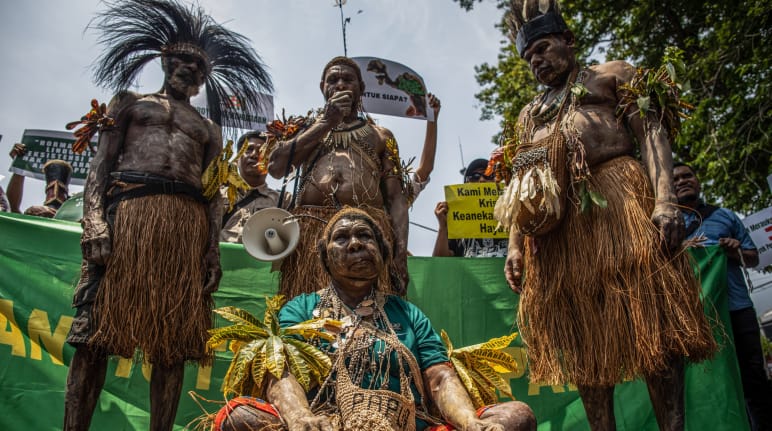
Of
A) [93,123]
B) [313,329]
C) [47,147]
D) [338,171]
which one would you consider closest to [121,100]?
[93,123]

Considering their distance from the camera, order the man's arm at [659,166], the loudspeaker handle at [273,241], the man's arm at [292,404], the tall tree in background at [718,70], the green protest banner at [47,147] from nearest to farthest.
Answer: the man's arm at [292,404] < the man's arm at [659,166] < the loudspeaker handle at [273,241] < the green protest banner at [47,147] < the tall tree in background at [718,70]

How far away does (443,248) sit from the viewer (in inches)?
226

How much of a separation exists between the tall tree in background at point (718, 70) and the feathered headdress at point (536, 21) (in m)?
5.09

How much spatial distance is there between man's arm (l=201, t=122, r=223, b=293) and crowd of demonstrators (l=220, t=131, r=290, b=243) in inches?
49.6

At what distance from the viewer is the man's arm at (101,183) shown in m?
3.55

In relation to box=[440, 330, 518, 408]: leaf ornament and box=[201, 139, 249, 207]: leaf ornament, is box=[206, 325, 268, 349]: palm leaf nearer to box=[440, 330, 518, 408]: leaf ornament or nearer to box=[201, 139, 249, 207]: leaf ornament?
box=[440, 330, 518, 408]: leaf ornament

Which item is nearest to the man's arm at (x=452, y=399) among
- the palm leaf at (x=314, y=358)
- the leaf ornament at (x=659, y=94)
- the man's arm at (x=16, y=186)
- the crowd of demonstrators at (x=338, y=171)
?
the palm leaf at (x=314, y=358)

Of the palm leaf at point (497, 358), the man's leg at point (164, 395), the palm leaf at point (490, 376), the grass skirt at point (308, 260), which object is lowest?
the man's leg at point (164, 395)

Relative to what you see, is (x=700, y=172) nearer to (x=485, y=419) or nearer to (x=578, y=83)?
(x=578, y=83)

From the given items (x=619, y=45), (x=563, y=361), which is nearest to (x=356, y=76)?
(x=563, y=361)

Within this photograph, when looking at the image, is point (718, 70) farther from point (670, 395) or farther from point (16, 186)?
point (16, 186)

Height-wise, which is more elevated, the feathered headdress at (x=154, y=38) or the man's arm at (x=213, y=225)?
the feathered headdress at (x=154, y=38)

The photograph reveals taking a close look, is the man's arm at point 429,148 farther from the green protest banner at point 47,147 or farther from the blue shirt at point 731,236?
the green protest banner at point 47,147

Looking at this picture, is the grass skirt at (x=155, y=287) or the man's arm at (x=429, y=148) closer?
the grass skirt at (x=155, y=287)
